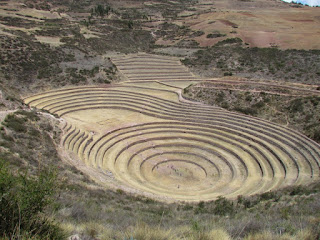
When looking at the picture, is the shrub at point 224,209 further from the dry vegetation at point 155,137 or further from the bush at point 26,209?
the bush at point 26,209

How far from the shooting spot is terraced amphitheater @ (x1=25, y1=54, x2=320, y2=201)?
19938 mm

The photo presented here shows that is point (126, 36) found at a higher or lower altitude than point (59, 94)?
higher

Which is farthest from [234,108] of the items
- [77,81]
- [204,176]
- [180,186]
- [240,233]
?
[240,233]

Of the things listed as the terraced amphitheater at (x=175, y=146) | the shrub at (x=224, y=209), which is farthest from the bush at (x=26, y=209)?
the terraced amphitheater at (x=175, y=146)

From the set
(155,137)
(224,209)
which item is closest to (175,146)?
(155,137)

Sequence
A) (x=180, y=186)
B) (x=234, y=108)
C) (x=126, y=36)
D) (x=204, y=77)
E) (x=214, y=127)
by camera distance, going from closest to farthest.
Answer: (x=180, y=186)
(x=214, y=127)
(x=234, y=108)
(x=204, y=77)
(x=126, y=36)

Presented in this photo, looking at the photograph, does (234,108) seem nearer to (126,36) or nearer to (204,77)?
(204,77)

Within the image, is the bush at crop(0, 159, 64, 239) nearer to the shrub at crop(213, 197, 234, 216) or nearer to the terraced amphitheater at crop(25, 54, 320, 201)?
the shrub at crop(213, 197, 234, 216)

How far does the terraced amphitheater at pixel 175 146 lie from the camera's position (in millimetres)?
19938

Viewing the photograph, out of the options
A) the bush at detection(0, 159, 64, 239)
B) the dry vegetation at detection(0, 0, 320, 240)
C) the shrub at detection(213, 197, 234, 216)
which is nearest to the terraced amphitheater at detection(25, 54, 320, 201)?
the dry vegetation at detection(0, 0, 320, 240)

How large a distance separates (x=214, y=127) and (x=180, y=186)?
9.40 metres

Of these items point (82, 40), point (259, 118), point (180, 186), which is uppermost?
point (82, 40)

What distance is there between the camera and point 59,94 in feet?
113

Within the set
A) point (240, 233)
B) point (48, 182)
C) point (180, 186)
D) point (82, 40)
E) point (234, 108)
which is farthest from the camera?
point (82, 40)
